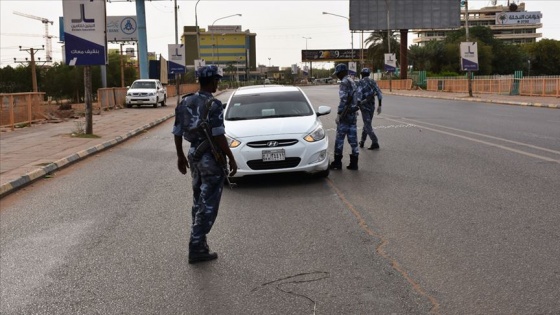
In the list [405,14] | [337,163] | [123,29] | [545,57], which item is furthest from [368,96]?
[545,57]

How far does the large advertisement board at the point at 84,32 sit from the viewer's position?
738 inches

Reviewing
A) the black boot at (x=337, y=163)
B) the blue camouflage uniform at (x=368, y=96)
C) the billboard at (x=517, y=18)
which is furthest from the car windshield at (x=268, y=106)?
the billboard at (x=517, y=18)

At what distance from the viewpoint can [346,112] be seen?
11.0m

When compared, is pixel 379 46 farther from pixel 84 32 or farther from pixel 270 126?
pixel 270 126

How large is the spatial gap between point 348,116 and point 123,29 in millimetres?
69505

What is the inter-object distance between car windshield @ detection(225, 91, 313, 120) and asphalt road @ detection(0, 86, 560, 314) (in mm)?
1081

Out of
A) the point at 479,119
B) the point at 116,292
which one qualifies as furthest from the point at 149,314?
the point at 479,119

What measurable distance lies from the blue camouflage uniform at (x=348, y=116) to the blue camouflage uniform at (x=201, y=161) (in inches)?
210

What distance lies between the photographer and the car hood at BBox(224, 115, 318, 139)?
9.81 metres

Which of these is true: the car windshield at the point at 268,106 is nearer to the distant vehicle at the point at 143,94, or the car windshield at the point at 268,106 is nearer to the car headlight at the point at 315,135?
the car headlight at the point at 315,135

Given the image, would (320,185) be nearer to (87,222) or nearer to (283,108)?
(283,108)

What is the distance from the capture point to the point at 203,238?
597 centimetres

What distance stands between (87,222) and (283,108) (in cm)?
413

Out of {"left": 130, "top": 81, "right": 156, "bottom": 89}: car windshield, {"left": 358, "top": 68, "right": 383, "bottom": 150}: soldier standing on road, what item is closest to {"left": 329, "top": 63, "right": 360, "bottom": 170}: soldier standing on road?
{"left": 358, "top": 68, "right": 383, "bottom": 150}: soldier standing on road
